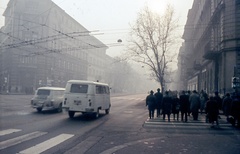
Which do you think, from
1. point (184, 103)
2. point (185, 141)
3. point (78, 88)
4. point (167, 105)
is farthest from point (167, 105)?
point (185, 141)

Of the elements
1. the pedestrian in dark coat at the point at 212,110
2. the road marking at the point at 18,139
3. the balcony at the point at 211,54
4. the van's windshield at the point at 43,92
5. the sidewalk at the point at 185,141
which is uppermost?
the balcony at the point at 211,54

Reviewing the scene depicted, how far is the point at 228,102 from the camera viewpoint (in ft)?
51.0

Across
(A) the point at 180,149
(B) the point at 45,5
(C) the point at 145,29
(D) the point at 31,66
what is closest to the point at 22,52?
(D) the point at 31,66

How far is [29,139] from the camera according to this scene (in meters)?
9.39

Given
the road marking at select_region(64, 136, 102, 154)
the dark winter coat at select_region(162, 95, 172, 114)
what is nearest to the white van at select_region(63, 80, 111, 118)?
the dark winter coat at select_region(162, 95, 172, 114)

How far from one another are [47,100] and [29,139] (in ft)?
32.6

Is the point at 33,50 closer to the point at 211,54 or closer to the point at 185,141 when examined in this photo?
the point at 211,54

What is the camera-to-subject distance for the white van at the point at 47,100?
19016 millimetres

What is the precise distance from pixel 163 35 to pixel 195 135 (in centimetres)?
2686

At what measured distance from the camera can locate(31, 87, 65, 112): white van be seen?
19016 mm

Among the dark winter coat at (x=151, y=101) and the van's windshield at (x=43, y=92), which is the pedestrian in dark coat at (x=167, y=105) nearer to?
the dark winter coat at (x=151, y=101)

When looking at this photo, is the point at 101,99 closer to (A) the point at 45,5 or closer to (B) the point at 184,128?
(B) the point at 184,128

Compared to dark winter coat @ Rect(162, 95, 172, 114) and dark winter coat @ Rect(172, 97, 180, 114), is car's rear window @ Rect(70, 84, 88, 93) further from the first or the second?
dark winter coat @ Rect(172, 97, 180, 114)

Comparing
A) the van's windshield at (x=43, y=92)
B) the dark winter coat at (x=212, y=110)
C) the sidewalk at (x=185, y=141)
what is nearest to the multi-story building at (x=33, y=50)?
the van's windshield at (x=43, y=92)
